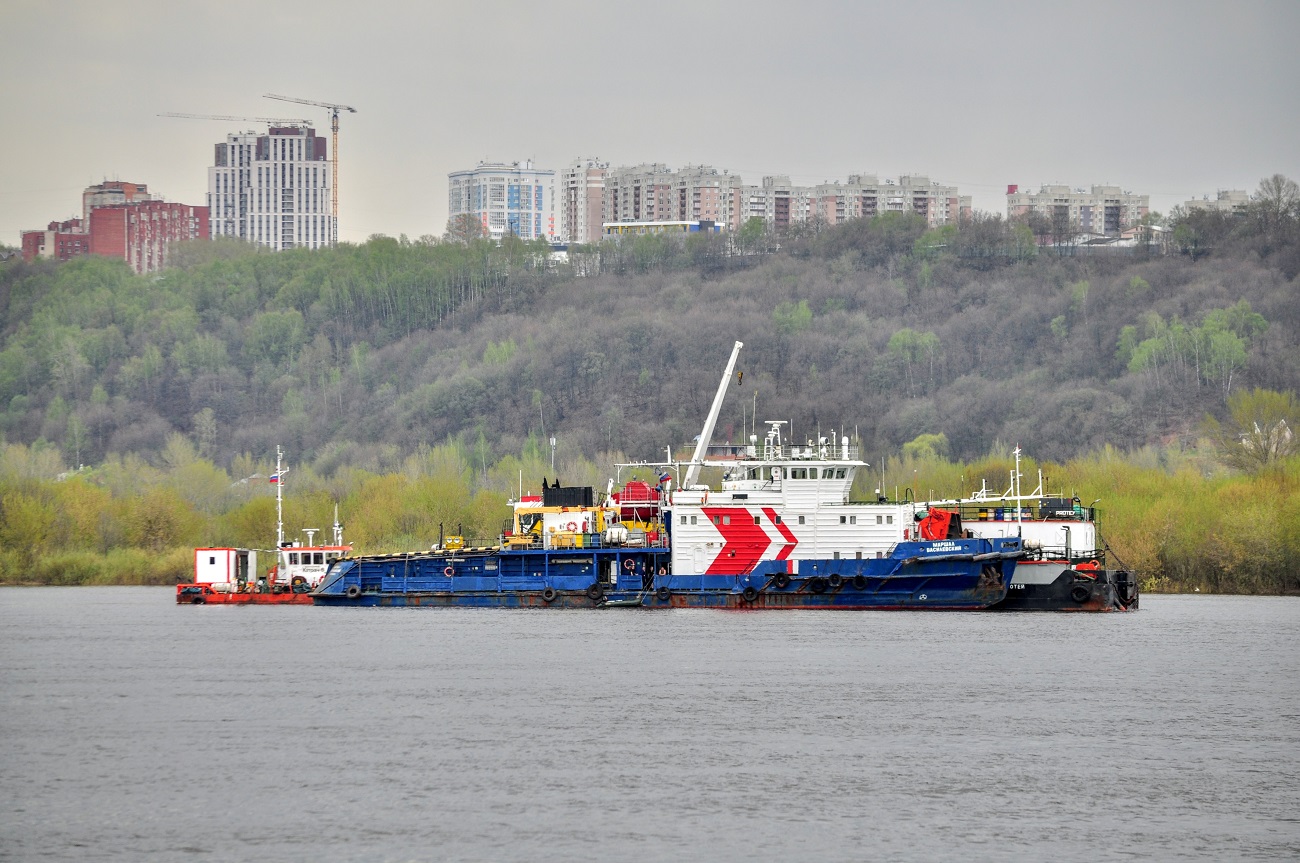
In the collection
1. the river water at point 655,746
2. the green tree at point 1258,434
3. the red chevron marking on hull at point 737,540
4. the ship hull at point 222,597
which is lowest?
the river water at point 655,746

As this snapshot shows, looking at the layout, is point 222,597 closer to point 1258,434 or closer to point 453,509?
point 453,509

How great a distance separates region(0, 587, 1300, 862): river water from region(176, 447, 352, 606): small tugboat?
21708 millimetres

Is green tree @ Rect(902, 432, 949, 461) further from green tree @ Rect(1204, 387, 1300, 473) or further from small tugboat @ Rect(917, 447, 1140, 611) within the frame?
small tugboat @ Rect(917, 447, 1140, 611)

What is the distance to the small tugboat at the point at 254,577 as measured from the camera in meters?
96.2

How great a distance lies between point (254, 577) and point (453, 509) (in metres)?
34.5

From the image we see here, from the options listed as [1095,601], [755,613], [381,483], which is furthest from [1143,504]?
[381,483]

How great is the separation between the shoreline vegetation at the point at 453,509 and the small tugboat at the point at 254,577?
33.5ft

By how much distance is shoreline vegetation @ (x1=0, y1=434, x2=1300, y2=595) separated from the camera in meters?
106

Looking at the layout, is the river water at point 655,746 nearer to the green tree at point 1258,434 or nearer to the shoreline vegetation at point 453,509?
the shoreline vegetation at point 453,509

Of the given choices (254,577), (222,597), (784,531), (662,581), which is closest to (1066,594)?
(784,531)

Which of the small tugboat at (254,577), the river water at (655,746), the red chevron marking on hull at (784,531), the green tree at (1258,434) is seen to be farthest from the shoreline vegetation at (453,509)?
the river water at (655,746)

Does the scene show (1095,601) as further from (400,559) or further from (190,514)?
(190,514)

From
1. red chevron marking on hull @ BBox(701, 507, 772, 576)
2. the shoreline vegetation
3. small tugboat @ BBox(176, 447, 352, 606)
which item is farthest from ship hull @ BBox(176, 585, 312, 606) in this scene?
red chevron marking on hull @ BBox(701, 507, 772, 576)

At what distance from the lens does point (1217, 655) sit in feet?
216
